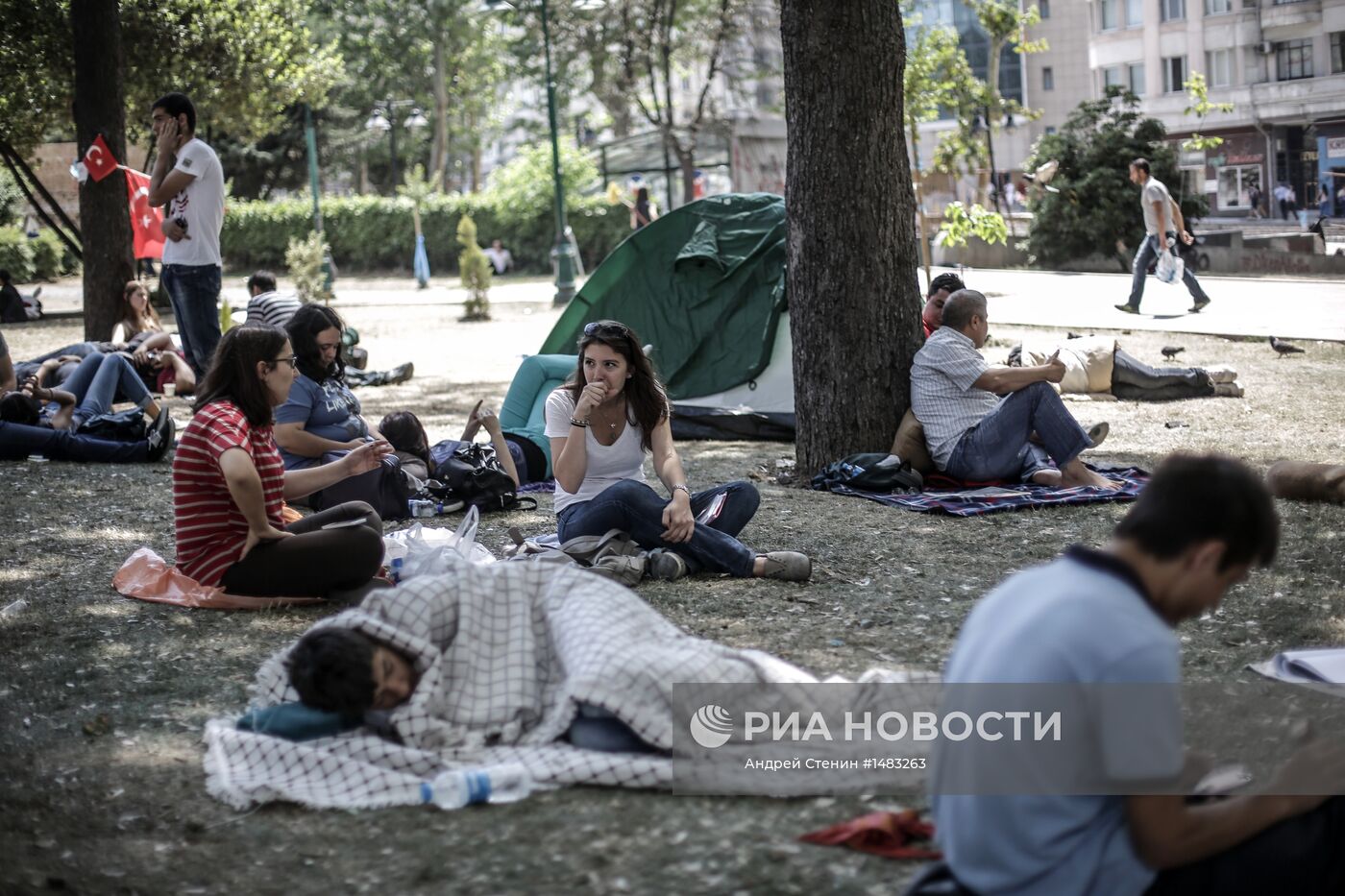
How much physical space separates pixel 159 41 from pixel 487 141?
40254 millimetres

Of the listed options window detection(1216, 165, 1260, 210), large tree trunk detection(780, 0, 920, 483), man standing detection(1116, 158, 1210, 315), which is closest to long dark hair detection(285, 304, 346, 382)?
large tree trunk detection(780, 0, 920, 483)

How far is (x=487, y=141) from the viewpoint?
59.2 metres

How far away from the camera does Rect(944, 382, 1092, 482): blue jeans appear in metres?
7.01

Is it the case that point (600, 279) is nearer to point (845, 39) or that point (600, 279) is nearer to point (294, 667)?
point (845, 39)

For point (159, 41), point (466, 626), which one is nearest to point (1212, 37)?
point (159, 41)

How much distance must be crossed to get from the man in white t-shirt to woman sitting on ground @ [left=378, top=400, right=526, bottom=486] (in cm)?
228

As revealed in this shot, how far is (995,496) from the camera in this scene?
6.99 metres

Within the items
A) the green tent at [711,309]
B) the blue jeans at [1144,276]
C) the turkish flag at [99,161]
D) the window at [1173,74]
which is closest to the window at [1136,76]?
the window at [1173,74]

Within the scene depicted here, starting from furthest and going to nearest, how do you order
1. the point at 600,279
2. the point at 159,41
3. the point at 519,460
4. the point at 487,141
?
1. the point at 487,141
2. the point at 159,41
3. the point at 600,279
4. the point at 519,460

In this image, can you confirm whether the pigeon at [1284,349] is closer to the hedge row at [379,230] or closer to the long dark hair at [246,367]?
the long dark hair at [246,367]

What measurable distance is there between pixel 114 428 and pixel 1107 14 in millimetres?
44821

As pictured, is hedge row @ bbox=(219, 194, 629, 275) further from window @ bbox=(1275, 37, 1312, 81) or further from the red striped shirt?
the red striped shirt

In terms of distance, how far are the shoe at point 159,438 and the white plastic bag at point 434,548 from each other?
3617 mm

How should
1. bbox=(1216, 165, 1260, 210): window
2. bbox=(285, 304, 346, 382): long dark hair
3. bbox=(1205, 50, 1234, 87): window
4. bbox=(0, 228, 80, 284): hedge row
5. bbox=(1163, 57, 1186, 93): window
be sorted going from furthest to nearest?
1. bbox=(1163, 57, 1186, 93): window
2. bbox=(1205, 50, 1234, 87): window
3. bbox=(1216, 165, 1260, 210): window
4. bbox=(0, 228, 80, 284): hedge row
5. bbox=(285, 304, 346, 382): long dark hair
